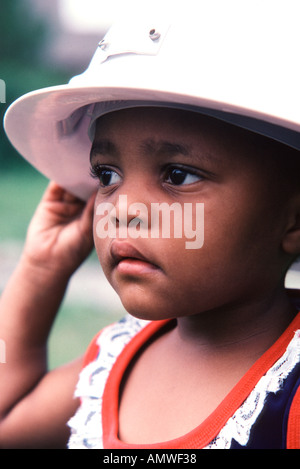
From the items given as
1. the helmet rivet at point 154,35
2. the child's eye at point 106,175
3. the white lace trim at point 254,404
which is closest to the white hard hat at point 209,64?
the helmet rivet at point 154,35

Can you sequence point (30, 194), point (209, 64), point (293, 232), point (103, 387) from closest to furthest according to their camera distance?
point (209, 64)
point (293, 232)
point (103, 387)
point (30, 194)

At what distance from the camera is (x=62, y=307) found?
8.98 ft

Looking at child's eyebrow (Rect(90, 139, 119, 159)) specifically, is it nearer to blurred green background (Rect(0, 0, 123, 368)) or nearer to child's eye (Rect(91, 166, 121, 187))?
child's eye (Rect(91, 166, 121, 187))

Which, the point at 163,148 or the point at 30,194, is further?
the point at 30,194

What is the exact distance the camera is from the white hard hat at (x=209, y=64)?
2.37 feet

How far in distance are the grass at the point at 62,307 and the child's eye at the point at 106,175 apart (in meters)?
1.33

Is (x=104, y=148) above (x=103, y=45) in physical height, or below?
below

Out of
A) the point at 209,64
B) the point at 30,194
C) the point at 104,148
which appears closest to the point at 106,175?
the point at 104,148

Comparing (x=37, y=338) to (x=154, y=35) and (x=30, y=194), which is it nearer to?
(x=154, y=35)

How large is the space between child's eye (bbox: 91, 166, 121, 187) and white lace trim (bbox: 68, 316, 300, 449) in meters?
0.35

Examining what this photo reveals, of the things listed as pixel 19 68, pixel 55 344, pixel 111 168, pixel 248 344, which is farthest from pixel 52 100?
pixel 19 68

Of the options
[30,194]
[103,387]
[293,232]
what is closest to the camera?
[293,232]

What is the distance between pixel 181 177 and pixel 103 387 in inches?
17.3

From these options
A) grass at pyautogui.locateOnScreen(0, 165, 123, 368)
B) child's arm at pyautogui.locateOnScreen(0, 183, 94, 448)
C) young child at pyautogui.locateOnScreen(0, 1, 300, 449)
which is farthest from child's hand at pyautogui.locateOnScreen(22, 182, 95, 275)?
grass at pyautogui.locateOnScreen(0, 165, 123, 368)
